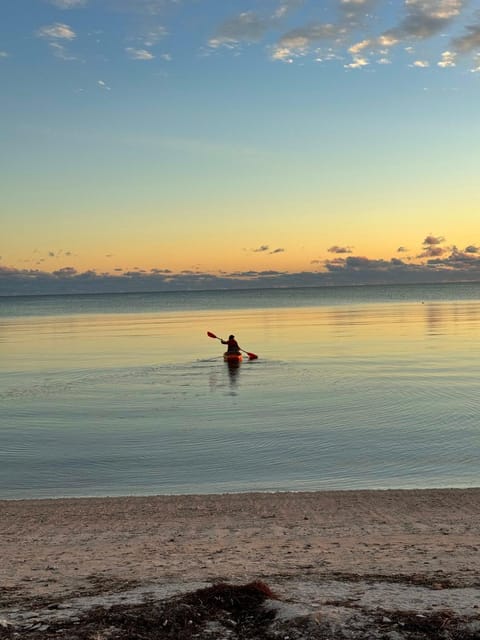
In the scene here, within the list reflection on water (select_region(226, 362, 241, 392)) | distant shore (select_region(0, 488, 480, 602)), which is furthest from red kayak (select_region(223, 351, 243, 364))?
distant shore (select_region(0, 488, 480, 602))

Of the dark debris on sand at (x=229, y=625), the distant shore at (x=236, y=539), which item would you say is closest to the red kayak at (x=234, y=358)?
the distant shore at (x=236, y=539)

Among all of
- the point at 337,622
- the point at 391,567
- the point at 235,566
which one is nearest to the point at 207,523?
the point at 235,566

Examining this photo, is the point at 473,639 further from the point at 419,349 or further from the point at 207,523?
the point at 419,349

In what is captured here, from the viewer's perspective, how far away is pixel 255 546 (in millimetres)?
10250

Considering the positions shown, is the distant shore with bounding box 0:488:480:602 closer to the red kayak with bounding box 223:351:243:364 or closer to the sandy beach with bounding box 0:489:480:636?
the sandy beach with bounding box 0:489:480:636

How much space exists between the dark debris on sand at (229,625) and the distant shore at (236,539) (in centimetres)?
141

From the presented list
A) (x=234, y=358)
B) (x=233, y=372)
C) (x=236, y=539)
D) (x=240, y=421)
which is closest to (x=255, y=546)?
(x=236, y=539)

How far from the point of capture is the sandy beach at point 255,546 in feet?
25.0

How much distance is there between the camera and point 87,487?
51.2 feet

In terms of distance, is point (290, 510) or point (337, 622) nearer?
point (337, 622)

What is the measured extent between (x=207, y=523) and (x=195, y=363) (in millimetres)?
29791

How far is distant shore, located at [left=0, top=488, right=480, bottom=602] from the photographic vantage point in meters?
8.54

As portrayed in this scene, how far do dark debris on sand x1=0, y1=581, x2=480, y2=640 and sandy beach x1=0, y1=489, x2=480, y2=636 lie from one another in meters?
0.43

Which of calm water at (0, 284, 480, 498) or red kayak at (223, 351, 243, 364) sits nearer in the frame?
calm water at (0, 284, 480, 498)
